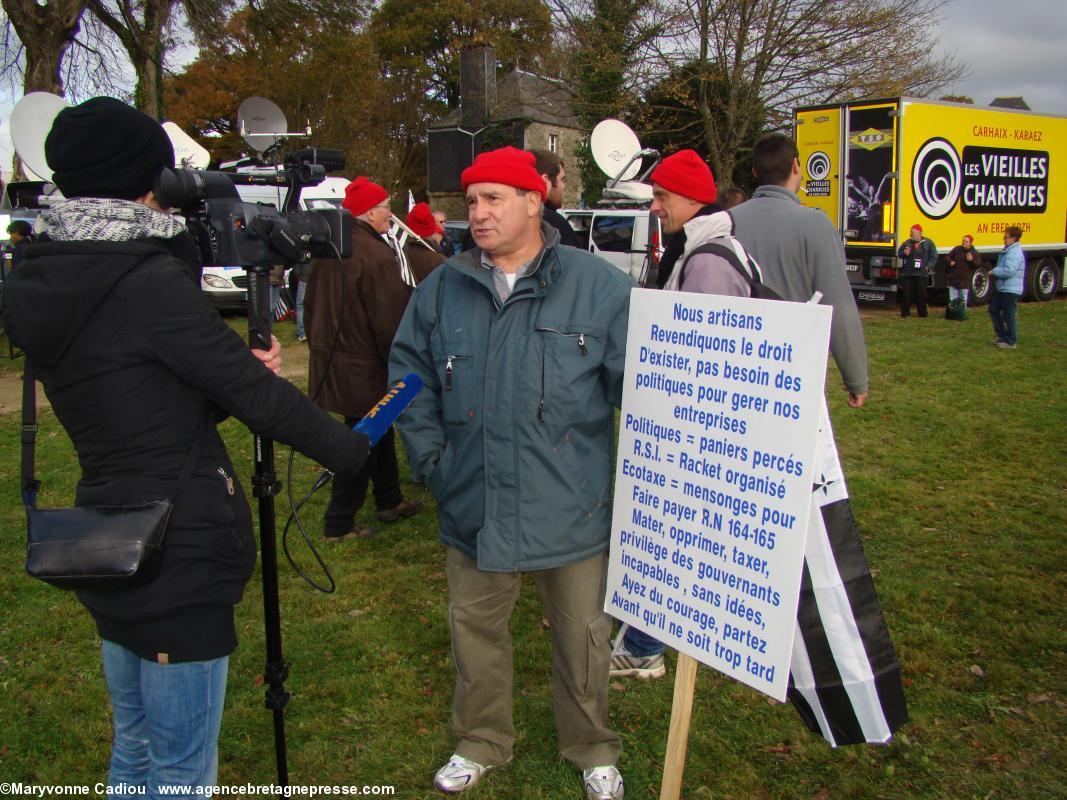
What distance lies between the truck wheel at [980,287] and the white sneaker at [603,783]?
15734mm

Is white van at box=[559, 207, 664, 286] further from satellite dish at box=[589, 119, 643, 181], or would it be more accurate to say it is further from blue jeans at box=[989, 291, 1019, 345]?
blue jeans at box=[989, 291, 1019, 345]

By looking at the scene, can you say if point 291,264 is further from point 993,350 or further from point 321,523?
point 993,350

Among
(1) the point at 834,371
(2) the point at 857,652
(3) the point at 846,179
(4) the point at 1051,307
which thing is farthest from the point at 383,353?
(4) the point at 1051,307

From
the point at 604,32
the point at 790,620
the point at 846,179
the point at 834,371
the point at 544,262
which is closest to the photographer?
the point at 790,620

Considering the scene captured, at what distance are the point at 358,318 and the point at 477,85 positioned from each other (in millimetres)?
34603

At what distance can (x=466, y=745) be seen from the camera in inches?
116

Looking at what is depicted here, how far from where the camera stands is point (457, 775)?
2891 millimetres

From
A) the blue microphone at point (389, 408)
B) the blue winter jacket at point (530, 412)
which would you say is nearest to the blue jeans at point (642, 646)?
the blue winter jacket at point (530, 412)

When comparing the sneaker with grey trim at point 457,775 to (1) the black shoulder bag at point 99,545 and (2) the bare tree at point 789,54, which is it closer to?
(1) the black shoulder bag at point 99,545

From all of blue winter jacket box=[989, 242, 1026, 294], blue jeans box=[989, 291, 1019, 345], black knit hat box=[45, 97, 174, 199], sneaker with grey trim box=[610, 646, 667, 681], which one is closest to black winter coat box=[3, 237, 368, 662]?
black knit hat box=[45, 97, 174, 199]

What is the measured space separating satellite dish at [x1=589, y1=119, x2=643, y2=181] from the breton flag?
13.2m

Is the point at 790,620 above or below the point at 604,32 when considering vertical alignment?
below

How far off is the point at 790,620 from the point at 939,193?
51.3 ft

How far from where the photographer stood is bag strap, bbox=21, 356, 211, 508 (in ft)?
6.45
